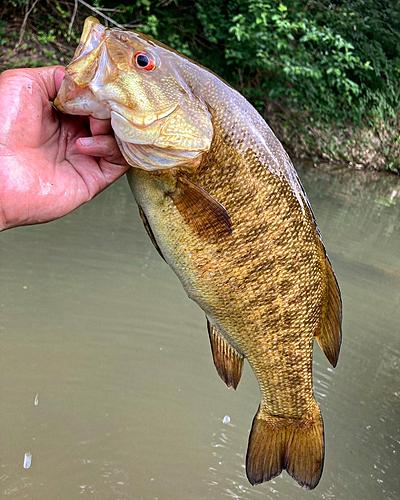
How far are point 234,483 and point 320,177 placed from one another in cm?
800

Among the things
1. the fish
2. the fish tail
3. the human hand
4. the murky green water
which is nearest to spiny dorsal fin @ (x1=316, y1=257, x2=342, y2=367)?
the fish

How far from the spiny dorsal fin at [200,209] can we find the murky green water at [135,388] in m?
1.58

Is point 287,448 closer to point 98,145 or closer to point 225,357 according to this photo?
point 225,357

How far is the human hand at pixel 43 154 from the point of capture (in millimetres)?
1690

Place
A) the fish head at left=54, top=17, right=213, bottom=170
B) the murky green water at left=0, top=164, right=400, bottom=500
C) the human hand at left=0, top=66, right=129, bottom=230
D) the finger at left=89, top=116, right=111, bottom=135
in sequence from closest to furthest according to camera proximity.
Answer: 1. the fish head at left=54, top=17, right=213, bottom=170
2. the finger at left=89, top=116, right=111, bottom=135
3. the human hand at left=0, top=66, right=129, bottom=230
4. the murky green water at left=0, top=164, right=400, bottom=500

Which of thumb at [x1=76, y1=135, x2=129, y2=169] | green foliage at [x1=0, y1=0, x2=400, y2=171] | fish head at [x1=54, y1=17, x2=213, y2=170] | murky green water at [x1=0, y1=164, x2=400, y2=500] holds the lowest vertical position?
green foliage at [x1=0, y1=0, x2=400, y2=171]

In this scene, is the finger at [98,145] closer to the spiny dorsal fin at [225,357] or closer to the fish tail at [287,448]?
the spiny dorsal fin at [225,357]

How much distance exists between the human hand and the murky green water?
1414mm

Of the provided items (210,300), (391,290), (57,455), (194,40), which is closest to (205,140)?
(210,300)

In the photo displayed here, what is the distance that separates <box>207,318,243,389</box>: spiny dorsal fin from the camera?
6.27 feet

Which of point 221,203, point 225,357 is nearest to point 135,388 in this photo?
point 225,357

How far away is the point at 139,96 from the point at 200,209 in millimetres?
350

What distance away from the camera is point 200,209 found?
1.54 meters

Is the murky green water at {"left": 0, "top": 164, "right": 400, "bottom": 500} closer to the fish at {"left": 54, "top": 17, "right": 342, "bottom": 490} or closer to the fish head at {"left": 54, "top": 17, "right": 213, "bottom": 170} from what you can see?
the fish at {"left": 54, "top": 17, "right": 342, "bottom": 490}
